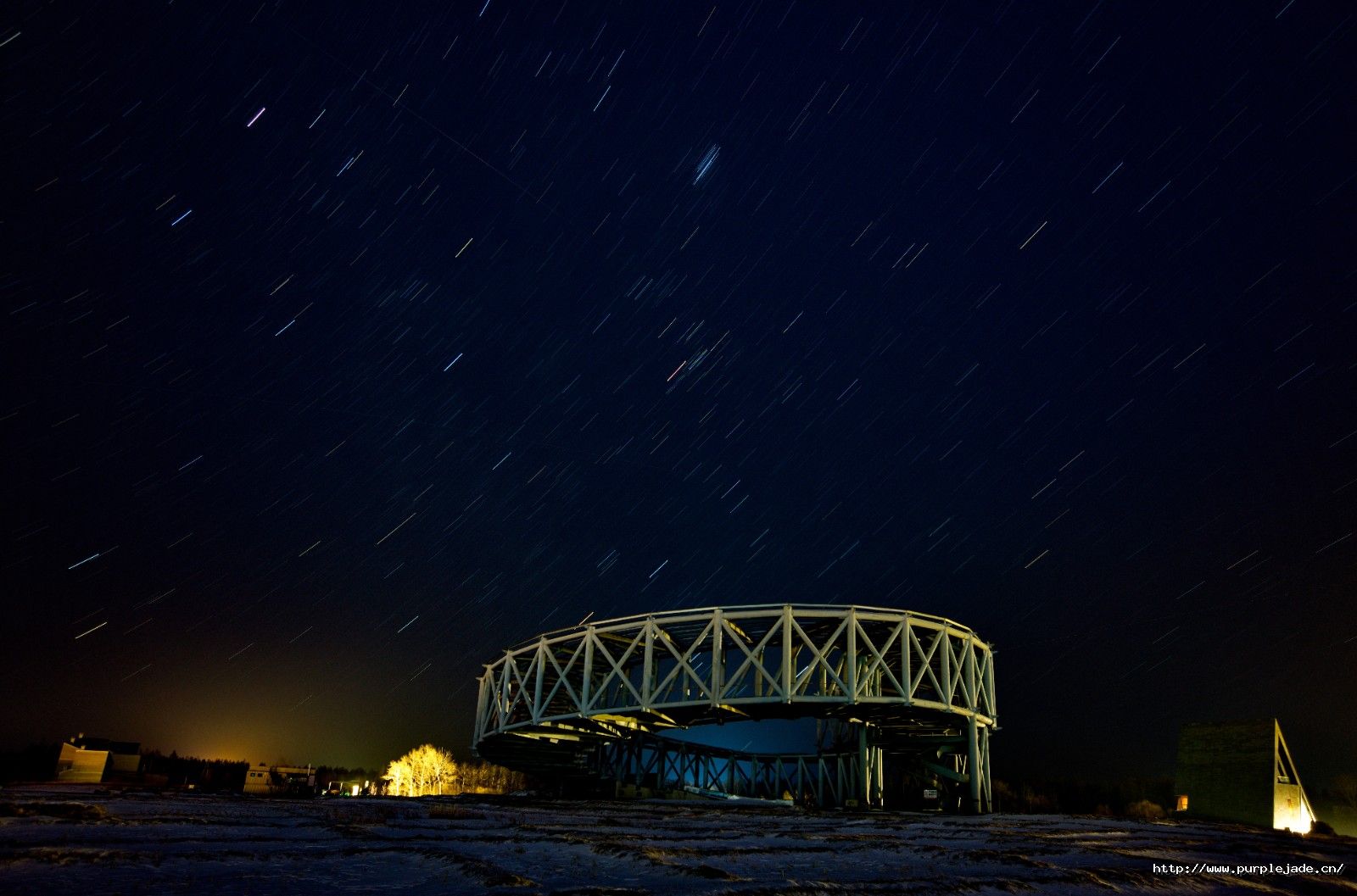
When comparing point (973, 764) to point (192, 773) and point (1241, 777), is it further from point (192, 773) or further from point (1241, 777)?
point (192, 773)

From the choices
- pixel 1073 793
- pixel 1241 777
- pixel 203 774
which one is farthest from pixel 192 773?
pixel 1073 793

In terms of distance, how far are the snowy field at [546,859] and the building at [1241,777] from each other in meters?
33.1

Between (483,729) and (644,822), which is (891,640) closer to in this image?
(644,822)

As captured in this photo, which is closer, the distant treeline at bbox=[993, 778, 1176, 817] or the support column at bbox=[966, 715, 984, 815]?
the support column at bbox=[966, 715, 984, 815]

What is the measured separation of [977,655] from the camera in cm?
4031

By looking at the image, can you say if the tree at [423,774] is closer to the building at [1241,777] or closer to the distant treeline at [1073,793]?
the distant treeline at [1073,793]

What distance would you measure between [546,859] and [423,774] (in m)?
112

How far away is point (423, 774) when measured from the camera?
104 metres

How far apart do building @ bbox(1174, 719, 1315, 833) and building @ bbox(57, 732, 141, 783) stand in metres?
51.3

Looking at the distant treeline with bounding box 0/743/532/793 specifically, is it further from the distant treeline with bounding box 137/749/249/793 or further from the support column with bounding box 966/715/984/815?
the support column with bounding box 966/715/984/815

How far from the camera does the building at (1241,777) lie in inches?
1459

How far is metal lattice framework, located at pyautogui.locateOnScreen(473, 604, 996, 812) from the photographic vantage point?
115 feet

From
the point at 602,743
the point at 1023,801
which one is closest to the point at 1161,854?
the point at 602,743

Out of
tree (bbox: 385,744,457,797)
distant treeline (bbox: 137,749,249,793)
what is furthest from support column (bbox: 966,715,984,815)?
tree (bbox: 385,744,457,797)
